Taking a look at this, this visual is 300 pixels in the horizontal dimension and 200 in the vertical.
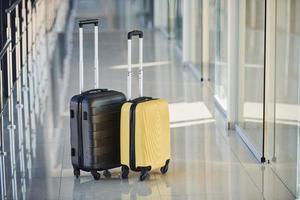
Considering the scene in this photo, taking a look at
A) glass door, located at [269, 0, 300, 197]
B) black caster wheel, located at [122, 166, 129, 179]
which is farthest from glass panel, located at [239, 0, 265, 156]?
black caster wheel, located at [122, 166, 129, 179]

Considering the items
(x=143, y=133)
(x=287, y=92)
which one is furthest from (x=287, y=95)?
(x=143, y=133)

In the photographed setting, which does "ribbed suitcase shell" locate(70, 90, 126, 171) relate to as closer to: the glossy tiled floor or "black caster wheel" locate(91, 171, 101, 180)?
"black caster wheel" locate(91, 171, 101, 180)

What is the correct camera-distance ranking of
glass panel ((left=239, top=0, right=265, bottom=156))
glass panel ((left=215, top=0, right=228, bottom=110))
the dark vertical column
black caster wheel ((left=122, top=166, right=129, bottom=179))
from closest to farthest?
1. black caster wheel ((left=122, top=166, right=129, bottom=179))
2. glass panel ((left=239, top=0, right=265, bottom=156))
3. glass panel ((left=215, top=0, right=228, bottom=110))
4. the dark vertical column

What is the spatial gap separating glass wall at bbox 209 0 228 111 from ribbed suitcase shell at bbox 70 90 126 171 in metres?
2.88

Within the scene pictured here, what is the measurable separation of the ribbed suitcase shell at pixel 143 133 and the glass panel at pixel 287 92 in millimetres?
919

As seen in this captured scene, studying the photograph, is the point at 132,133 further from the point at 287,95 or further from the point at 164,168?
the point at 287,95

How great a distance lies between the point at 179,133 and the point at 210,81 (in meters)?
2.74

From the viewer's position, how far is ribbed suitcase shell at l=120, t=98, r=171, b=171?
23.1ft

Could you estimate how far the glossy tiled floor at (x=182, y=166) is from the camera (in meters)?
6.95

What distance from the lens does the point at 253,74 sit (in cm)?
845

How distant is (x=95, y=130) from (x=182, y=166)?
1000 millimetres

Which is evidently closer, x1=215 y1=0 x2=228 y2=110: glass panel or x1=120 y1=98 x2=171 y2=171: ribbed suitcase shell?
x1=120 y1=98 x2=171 y2=171: ribbed suitcase shell

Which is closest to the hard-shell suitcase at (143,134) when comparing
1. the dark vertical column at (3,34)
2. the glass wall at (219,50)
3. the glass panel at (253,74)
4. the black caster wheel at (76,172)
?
the black caster wheel at (76,172)

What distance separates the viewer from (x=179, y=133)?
30.0 feet
